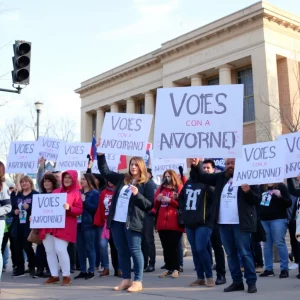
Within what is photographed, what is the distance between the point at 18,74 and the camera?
1016cm

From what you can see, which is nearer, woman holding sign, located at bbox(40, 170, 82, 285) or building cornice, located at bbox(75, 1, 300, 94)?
woman holding sign, located at bbox(40, 170, 82, 285)

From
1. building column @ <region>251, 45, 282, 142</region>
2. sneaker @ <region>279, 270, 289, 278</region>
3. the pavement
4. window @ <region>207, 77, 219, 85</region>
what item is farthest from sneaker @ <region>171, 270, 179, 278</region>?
window @ <region>207, 77, 219, 85</region>

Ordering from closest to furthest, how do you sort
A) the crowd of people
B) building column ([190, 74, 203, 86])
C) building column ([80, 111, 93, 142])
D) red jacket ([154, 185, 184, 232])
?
the crowd of people
red jacket ([154, 185, 184, 232])
building column ([190, 74, 203, 86])
building column ([80, 111, 93, 142])

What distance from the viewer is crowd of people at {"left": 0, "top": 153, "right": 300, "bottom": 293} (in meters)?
6.63

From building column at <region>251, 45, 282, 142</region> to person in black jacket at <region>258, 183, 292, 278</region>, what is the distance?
22811mm

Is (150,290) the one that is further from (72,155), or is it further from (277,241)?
(72,155)

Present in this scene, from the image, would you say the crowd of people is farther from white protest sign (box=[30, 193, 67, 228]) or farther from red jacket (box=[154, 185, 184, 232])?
white protest sign (box=[30, 193, 67, 228])

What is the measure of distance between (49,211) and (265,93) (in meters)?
25.9

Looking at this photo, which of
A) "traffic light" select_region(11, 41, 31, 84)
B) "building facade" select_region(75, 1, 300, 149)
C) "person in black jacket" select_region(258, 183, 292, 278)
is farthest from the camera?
"building facade" select_region(75, 1, 300, 149)

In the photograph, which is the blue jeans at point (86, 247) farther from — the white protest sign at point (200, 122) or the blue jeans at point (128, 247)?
the white protest sign at point (200, 122)

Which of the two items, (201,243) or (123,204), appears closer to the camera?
(201,243)

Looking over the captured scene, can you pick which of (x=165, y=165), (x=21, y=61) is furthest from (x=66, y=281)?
(x=21, y=61)

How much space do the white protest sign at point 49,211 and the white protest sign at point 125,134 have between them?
114 centimetres

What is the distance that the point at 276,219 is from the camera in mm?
8016
